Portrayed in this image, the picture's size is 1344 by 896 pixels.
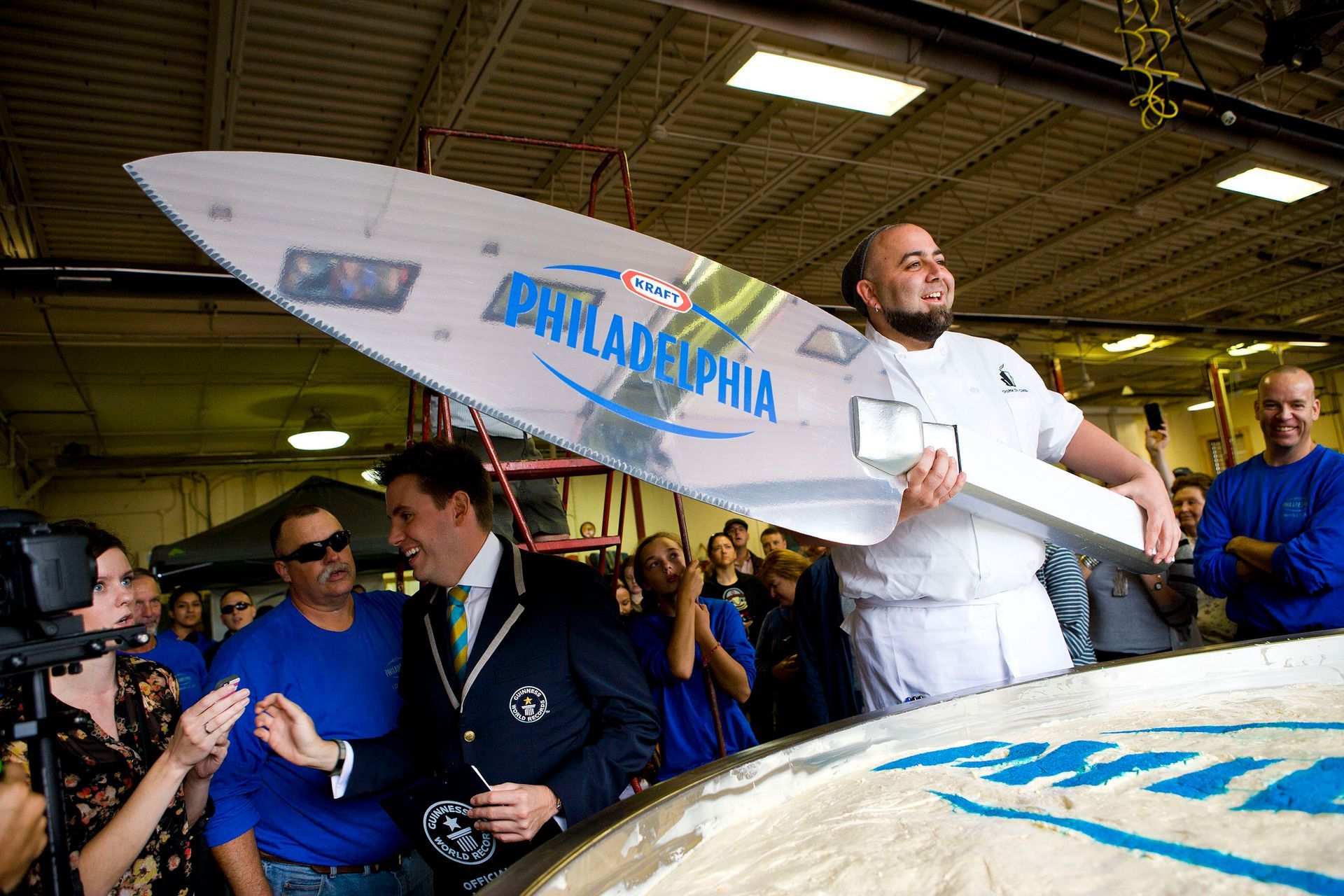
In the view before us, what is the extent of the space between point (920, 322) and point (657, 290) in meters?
0.62

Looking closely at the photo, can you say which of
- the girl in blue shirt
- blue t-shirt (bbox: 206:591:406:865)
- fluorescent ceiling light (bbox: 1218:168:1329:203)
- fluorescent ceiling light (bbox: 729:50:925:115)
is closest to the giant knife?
blue t-shirt (bbox: 206:591:406:865)

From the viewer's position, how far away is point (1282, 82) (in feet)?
22.6

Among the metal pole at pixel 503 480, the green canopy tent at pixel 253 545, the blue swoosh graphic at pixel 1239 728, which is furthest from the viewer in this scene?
the green canopy tent at pixel 253 545

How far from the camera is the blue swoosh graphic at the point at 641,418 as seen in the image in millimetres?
1155

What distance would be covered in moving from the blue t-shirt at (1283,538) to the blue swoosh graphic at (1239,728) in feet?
5.46

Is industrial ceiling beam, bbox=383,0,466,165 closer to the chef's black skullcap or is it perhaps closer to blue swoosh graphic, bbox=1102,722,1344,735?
the chef's black skullcap

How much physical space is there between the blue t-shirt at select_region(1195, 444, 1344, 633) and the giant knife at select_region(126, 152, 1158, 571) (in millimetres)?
1310

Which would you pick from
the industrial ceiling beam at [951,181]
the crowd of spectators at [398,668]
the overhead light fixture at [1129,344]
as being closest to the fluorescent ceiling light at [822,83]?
the industrial ceiling beam at [951,181]

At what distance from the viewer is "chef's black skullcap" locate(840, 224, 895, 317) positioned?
5.75 feet

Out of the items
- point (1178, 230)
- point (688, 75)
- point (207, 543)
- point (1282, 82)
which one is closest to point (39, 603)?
point (688, 75)

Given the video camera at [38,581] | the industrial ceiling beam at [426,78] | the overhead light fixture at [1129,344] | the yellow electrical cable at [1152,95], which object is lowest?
the video camera at [38,581]

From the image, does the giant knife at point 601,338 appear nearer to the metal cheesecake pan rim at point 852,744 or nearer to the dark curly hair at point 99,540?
the metal cheesecake pan rim at point 852,744

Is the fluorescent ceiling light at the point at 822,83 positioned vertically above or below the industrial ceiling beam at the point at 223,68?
below

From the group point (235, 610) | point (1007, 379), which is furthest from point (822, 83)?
point (235, 610)
